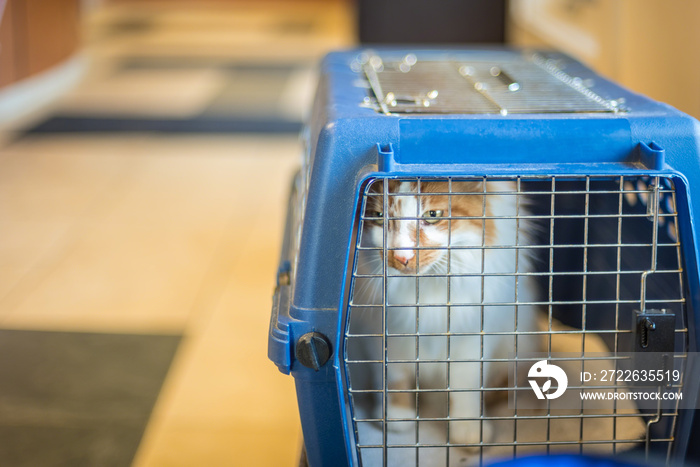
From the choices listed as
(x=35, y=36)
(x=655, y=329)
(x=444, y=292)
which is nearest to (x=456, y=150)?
(x=444, y=292)

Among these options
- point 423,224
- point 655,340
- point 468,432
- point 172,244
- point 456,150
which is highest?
point 456,150

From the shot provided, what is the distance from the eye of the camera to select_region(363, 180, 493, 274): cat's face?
96 cm

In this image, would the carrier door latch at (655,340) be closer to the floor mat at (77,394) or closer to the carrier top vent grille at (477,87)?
the carrier top vent grille at (477,87)

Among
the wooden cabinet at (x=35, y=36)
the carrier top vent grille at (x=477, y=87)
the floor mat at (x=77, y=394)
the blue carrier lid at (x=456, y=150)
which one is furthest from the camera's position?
the wooden cabinet at (x=35, y=36)

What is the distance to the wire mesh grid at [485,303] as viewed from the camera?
0.95 metres

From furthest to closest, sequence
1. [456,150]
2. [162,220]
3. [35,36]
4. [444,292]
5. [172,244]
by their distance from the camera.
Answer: [35,36]
[162,220]
[172,244]
[444,292]
[456,150]

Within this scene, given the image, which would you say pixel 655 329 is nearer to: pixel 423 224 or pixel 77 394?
pixel 423 224

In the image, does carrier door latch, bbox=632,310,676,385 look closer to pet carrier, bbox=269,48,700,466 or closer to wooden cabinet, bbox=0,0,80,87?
pet carrier, bbox=269,48,700,466

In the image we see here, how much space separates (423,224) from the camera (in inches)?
39.8

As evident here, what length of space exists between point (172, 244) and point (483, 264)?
4.99 feet

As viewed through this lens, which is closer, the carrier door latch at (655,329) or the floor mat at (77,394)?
the carrier door latch at (655,329)

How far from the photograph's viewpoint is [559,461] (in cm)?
86

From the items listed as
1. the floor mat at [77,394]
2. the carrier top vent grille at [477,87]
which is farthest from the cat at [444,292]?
the floor mat at [77,394]

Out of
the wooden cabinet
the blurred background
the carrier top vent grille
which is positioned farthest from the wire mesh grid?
the wooden cabinet
